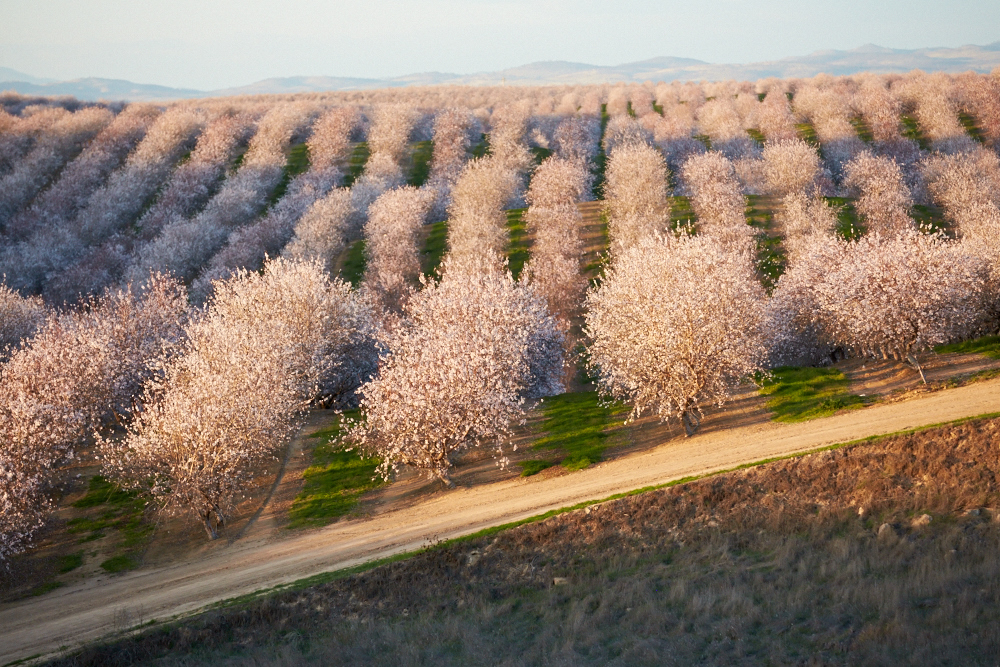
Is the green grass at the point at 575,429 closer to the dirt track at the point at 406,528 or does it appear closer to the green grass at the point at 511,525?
the dirt track at the point at 406,528

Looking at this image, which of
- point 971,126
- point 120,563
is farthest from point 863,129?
point 120,563

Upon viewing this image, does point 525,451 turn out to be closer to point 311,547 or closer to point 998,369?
point 311,547

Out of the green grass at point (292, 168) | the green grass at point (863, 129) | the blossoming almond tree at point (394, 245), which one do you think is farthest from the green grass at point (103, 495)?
the green grass at point (863, 129)

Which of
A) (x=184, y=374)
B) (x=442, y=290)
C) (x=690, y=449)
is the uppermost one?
(x=442, y=290)

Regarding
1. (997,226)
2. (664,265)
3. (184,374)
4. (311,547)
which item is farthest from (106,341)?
(997,226)

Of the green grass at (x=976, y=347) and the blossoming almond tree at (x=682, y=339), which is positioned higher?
the blossoming almond tree at (x=682, y=339)

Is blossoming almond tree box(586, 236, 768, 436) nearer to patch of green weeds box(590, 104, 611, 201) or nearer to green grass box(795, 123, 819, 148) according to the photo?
patch of green weeds box(590, 104, 611, 201)
